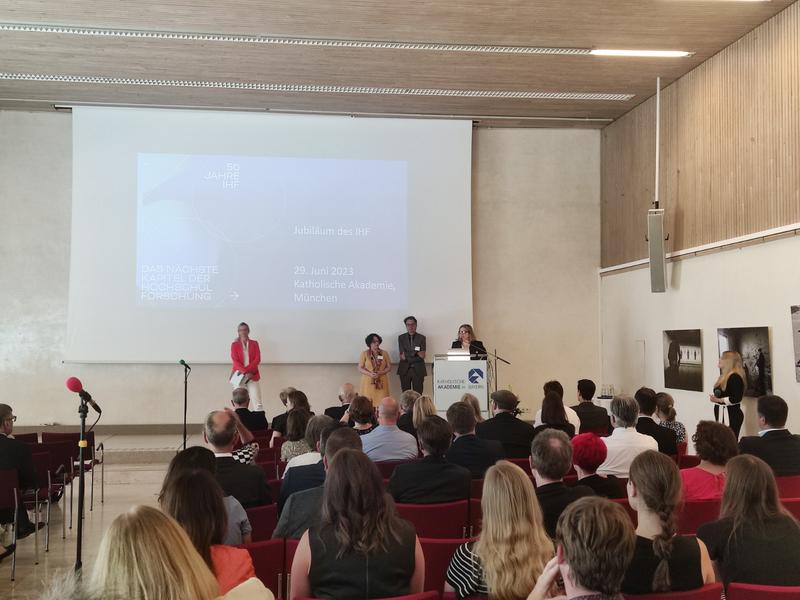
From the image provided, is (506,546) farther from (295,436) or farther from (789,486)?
(295,436)

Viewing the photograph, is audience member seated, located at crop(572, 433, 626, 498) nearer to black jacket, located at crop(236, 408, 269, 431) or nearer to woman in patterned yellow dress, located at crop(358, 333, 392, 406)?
black jacket, located at crop(236, 408, 269, 431)

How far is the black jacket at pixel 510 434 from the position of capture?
5410mm

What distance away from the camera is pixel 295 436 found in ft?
17.2

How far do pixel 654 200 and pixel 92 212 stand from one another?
307 inches

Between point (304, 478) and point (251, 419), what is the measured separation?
3.52 meters

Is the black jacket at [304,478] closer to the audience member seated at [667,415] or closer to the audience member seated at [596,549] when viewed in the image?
the audience member seated at [596,549]

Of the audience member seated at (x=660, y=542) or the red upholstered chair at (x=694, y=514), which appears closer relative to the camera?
the audience member seated at (x=660, y=542)

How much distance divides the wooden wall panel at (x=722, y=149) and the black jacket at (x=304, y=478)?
5874 millimetres

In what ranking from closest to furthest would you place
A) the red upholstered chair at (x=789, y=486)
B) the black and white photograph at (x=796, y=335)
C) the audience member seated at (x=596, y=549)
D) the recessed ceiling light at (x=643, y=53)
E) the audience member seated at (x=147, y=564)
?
1. the audience member seated at (x=147, y=564)
2. the audience member seated at (x=596, y=549)
3. the red upholstered chair at (x=789, y=486)
4. the black and white photograph at (x=796, y=335)
5. the recessed ceiling light at (x=643, y=53)

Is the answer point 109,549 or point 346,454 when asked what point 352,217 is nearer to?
point 346,454

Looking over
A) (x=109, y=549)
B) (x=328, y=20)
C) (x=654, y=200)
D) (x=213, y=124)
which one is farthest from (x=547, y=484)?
(x=213, y=124)

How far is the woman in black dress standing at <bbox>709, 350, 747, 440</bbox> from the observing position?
814cm

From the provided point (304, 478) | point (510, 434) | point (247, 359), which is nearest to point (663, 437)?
point (510, 434)

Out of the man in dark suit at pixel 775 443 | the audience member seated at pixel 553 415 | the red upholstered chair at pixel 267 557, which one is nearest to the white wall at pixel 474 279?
the audience member seated at pixel 553 415
